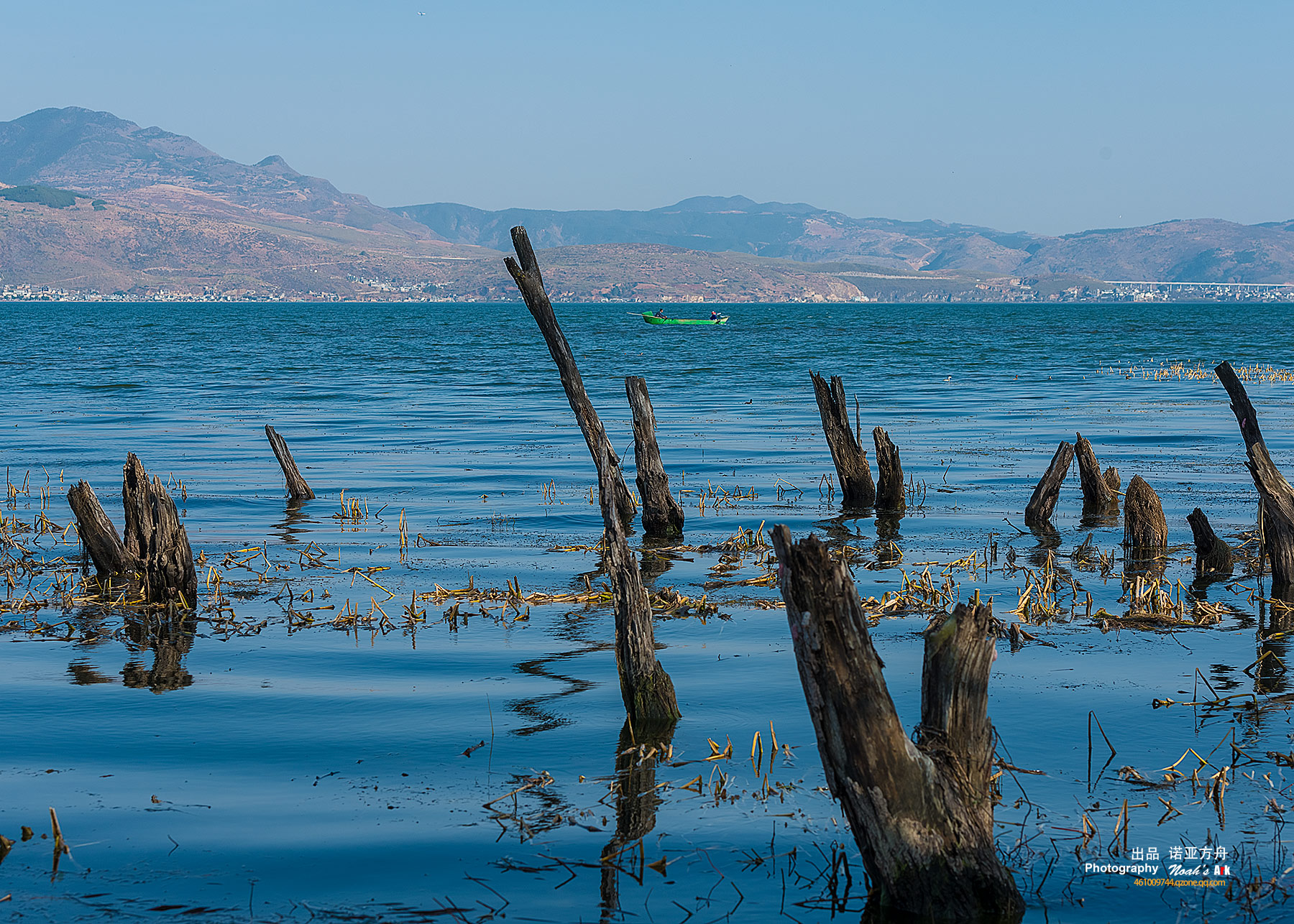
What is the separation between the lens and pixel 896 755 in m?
4.37

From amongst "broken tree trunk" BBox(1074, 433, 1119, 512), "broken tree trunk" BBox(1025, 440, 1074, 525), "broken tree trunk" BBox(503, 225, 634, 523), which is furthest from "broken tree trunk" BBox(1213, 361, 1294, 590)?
"broken tree trunk" BBox(503, 225, 634, 523)

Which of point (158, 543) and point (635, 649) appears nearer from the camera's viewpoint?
point (635, 649)

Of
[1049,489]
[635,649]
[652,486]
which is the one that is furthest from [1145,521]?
[635,649]

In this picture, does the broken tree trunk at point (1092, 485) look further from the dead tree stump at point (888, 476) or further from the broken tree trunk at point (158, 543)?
the broken tree trunk at point (158, 543)

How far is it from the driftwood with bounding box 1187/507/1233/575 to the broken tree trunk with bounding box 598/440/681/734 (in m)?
6.33

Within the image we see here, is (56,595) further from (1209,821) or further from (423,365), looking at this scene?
(423,365)

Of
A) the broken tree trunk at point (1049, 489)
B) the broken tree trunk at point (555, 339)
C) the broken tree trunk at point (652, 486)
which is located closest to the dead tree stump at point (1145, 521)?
the broken tree trunk at point (1049, 489)

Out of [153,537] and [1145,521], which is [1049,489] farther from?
[153,537]

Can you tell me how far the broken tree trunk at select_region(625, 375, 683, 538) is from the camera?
13203 mm

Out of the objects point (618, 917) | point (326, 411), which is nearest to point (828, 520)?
point (618, 917)

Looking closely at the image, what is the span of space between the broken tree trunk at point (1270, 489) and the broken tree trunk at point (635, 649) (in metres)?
5.12

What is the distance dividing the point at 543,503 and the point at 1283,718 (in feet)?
34.6

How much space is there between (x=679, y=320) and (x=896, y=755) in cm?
11063

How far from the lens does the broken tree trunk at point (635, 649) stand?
669 centimetres
